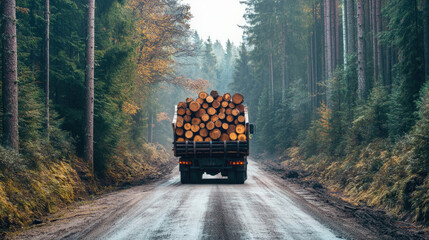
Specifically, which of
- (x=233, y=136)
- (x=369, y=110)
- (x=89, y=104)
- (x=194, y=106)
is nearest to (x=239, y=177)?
(x=233, y=136)

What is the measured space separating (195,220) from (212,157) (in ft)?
27.3

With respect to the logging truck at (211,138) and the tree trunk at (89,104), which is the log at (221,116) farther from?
the tree trunk at (89,104)

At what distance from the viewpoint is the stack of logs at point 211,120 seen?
54.4ft

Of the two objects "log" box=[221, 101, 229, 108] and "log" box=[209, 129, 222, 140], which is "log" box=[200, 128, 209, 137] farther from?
"log" box=[221, 101, 229, 108]

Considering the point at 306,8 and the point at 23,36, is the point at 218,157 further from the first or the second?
the point at 306,8

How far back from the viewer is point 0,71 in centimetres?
1089

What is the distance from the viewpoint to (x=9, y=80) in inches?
413

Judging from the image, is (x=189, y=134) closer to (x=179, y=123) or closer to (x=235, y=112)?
(x=179, y=123)

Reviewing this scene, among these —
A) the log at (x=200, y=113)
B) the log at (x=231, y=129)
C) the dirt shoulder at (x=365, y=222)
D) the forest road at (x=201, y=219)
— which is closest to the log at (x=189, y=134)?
the log at (x=200, y=113)

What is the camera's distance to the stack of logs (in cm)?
1658

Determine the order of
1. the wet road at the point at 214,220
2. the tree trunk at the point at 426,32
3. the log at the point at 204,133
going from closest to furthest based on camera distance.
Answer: the wet road at the point at 214,220
the tree trunk at the point at 426,32
the log at the point at 204,133

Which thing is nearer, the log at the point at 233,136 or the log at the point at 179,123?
the log at the point at 233,136

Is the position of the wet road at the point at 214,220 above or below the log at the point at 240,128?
below

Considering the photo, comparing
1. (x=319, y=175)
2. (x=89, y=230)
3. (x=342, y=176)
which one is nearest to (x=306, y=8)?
(x=319, y=175)
